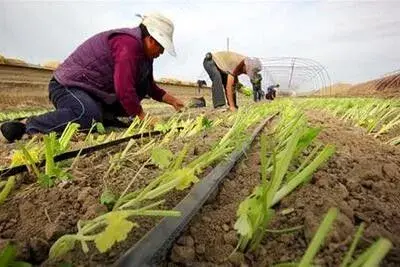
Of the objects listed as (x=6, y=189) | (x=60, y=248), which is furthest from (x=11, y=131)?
(x=60, y=248)

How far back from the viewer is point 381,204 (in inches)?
54.8

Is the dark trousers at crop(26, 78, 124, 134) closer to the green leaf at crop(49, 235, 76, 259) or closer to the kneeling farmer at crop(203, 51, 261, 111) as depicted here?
the green leaf at crop(49, 235, 76, 259)

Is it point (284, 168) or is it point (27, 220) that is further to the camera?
point (27, 220)

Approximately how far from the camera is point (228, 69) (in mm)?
7715

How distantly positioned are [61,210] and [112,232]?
0.66 metres

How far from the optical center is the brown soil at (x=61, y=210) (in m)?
1.10

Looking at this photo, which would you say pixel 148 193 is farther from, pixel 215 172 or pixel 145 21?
pixel 145 21

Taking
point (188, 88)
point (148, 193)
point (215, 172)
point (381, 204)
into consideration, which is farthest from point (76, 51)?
point (188, 88)

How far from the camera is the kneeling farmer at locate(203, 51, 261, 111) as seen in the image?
A: 24.7 feet

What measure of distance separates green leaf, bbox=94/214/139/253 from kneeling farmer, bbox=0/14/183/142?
9.51 feet

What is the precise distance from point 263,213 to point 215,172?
2.13ft

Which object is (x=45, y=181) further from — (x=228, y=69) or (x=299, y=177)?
(x=228, y=69)

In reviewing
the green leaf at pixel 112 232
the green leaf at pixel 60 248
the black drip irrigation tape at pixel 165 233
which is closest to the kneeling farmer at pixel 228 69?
the black drip irrigation tape at pixel 165 233

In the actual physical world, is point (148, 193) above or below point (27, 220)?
above
